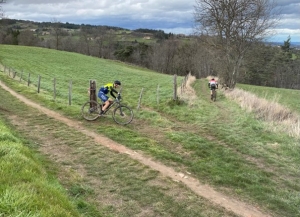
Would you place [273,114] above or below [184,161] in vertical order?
above

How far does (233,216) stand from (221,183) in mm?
1475

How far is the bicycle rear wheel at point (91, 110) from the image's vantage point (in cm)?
1287

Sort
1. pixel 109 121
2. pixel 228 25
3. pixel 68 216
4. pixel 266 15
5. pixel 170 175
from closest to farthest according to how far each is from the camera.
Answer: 1. pixel 68 216
2. pixel 170 175
3. pixel 109 121
4. pixel 266 15
5. pixel 228 25

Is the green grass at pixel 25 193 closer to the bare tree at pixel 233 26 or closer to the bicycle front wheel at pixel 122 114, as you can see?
the bicycle front wheel at pixel 122 114

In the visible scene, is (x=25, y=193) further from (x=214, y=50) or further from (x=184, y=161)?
(x=214, y=50)

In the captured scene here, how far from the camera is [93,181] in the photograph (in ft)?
22.0

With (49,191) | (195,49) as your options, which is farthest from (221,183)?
(195,49)

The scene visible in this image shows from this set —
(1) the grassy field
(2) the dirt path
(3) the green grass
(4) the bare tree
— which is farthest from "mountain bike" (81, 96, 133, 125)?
(4) the bare tree

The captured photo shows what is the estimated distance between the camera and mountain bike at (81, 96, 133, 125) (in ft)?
41.2

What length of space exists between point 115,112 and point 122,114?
1.05 feet

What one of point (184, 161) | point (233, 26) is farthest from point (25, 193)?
point (233, 26)

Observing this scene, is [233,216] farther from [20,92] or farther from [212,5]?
[212,5]

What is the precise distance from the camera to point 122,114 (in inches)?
500

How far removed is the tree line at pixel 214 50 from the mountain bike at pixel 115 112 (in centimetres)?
1844
